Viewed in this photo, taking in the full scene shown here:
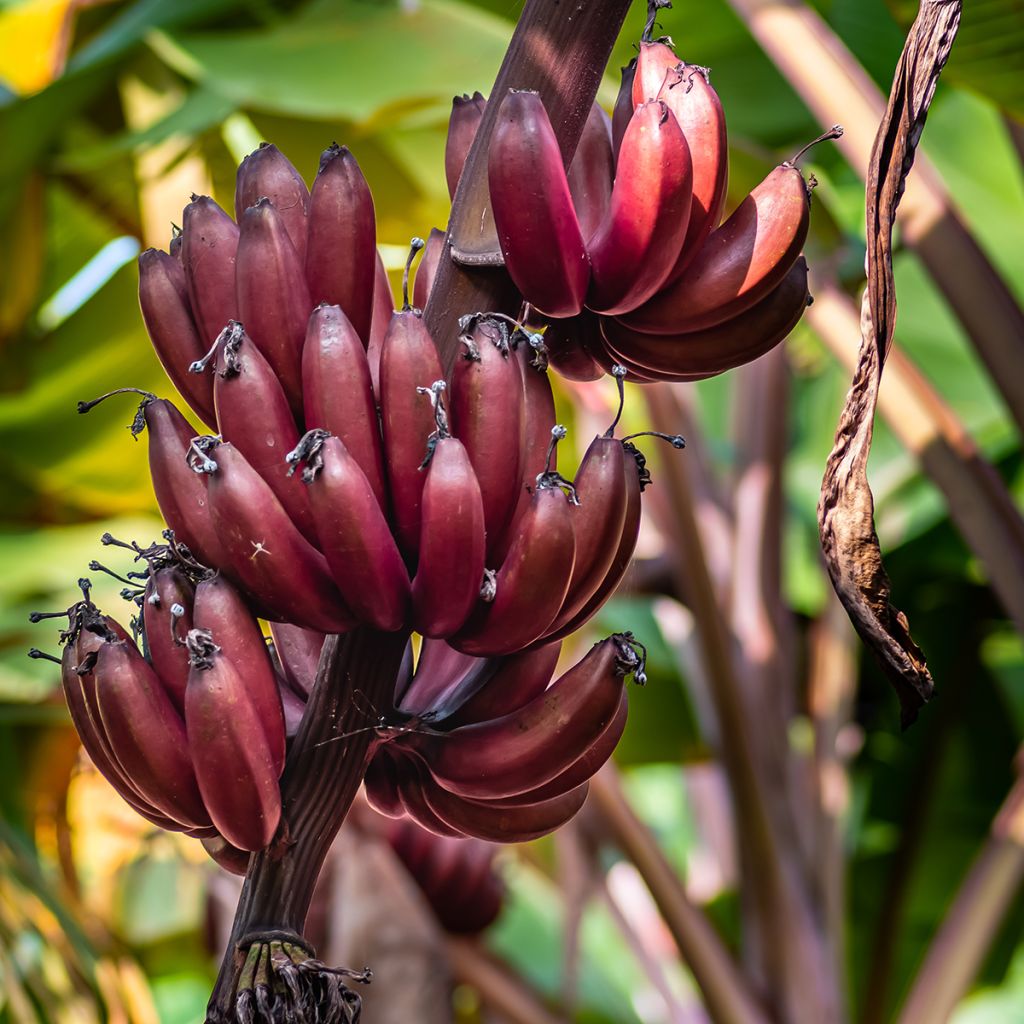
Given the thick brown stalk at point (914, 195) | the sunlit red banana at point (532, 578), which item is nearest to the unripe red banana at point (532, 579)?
the sunlit red banana at point (532, 578)

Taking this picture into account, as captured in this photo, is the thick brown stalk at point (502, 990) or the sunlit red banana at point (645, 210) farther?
the thick brown stalk at point (502, 990)

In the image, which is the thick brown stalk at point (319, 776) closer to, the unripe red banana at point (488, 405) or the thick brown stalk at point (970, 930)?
the unripe red banana at point (488, 405)

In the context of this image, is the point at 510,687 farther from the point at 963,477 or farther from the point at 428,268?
the point at 963,477

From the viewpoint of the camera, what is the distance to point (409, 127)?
175 centimetres

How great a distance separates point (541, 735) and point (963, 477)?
40.2 inches

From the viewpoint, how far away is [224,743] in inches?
17.7

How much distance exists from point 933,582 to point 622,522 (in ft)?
7.24

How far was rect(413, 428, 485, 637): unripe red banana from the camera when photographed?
0.47 metres

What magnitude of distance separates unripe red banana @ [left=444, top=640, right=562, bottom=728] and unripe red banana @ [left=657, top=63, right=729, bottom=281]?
177 millimetres

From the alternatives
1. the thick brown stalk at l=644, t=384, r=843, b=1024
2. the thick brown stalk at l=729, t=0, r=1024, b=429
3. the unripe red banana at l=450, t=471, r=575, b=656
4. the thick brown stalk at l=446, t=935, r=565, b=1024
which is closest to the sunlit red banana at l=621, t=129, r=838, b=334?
the unripe red banana at l=450, t=471, r=575, b=656

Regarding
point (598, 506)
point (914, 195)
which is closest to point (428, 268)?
point (598, 506)

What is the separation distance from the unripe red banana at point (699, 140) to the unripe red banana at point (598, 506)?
9 cm

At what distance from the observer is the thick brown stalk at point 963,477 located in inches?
53.7

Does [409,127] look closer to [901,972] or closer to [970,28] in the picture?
[970,28]
